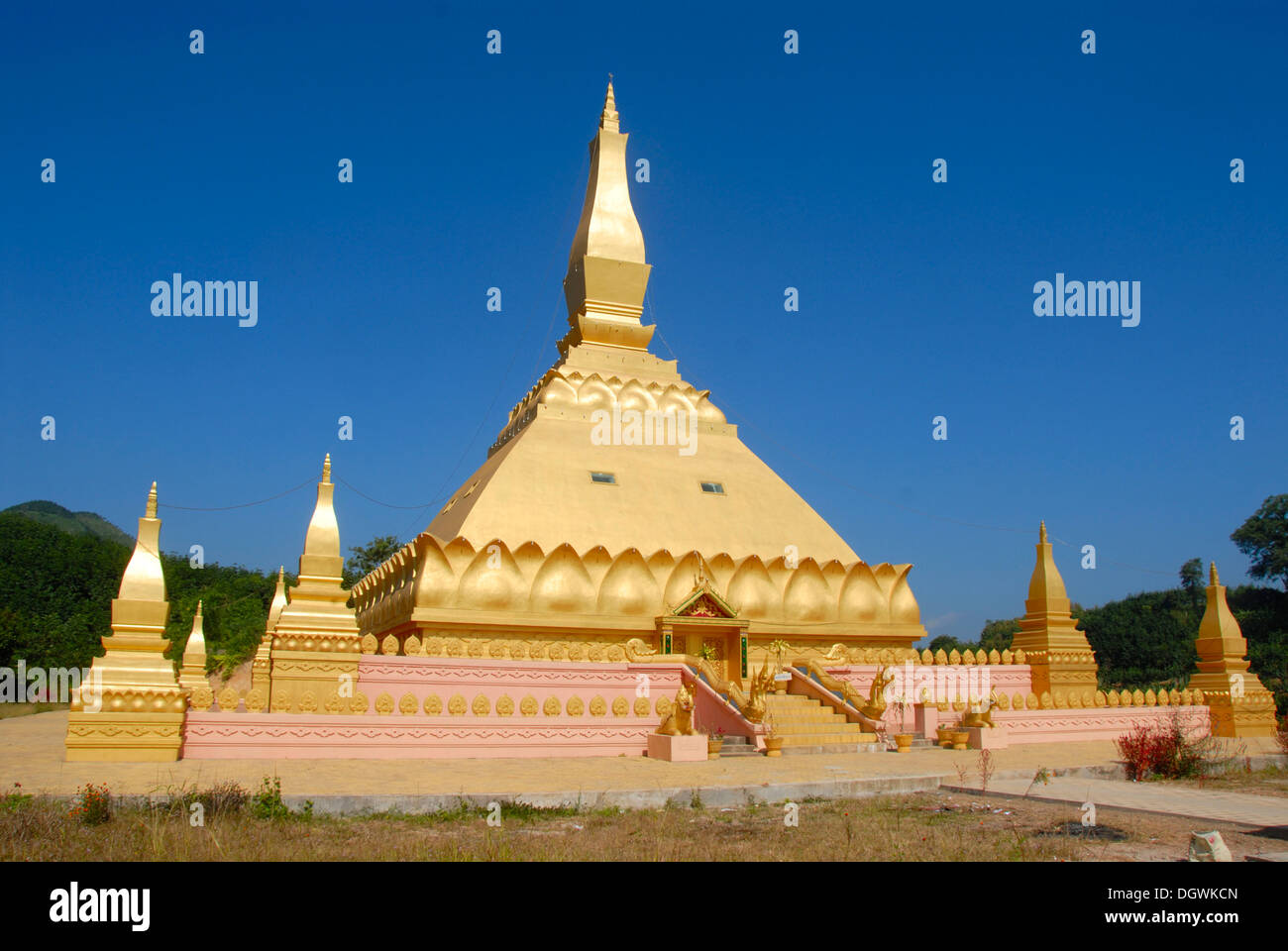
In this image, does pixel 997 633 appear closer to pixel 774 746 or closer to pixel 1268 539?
pixel 1268 539

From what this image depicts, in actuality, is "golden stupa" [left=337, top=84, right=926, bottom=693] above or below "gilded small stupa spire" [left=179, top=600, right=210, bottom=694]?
above

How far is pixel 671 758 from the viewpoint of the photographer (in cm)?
1719

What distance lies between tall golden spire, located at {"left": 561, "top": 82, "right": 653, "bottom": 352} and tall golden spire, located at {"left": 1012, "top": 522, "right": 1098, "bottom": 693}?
13.6 meters

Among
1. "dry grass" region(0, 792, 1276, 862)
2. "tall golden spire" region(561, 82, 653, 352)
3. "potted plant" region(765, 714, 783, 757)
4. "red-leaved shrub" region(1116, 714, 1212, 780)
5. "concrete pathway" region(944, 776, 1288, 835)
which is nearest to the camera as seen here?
"dry grass" region(0, 792, 1276, 862)

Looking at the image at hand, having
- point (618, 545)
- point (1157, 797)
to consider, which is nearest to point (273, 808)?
point (1157, 797)

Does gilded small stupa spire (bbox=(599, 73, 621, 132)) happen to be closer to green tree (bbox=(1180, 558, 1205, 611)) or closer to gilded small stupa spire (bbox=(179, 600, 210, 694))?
gilded small stupa spire (bbox=(179, 600, 210, 694))

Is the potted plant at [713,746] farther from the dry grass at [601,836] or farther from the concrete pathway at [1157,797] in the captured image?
the dry grass at [601,836]

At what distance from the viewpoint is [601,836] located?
9.30m

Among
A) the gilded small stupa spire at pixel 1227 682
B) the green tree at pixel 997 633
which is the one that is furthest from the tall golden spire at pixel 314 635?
the green tree at pixel 997 633

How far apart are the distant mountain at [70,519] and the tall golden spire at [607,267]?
316 ft

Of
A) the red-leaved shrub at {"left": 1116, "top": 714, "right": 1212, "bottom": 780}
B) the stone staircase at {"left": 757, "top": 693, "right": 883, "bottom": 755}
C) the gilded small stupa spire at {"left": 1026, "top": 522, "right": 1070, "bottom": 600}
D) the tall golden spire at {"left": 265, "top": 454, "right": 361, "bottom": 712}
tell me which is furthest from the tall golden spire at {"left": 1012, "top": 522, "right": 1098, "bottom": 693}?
the tall golden spire at {"left": 265, "top": 454, "right": 361, "bottom": 712}

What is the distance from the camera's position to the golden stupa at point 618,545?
72.9ft

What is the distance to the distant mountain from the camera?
11644cm

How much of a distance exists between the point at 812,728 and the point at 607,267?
17700mm
